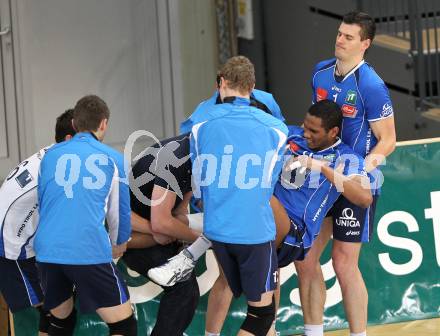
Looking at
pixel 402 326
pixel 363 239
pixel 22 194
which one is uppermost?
pixel 22 194

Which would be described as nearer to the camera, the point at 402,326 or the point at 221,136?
the point at 221,136

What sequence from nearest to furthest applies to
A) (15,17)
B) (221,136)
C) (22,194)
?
(221,136)
(22,194)
(15,17)

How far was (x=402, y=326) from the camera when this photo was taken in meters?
7.64

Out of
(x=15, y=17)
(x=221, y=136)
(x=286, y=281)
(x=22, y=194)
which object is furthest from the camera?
(x=15, y=17)

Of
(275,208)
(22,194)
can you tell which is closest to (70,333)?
(22,194)

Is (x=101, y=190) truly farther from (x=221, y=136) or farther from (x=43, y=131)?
(x=43, y=131)

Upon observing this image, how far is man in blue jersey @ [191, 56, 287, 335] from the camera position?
6039 millimetres

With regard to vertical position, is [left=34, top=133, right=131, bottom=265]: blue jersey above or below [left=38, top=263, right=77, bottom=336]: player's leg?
above

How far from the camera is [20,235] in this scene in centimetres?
670

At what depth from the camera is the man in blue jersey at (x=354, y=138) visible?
22.3 feet

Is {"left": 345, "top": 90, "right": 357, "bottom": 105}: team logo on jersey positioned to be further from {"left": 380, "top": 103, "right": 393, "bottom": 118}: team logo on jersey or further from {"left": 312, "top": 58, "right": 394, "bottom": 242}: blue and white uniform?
{"left": 380, "top": 103, "right": 393, "bottom": 118}: team logo on jersey

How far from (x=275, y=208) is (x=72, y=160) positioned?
1.33 metres

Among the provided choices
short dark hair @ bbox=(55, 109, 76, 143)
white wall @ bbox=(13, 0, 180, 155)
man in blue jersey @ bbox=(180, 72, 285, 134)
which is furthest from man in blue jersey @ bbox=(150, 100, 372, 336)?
white wall @ bbox=(13, 0, 180, 155)

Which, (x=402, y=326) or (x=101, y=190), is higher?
(x=101, y=190)
